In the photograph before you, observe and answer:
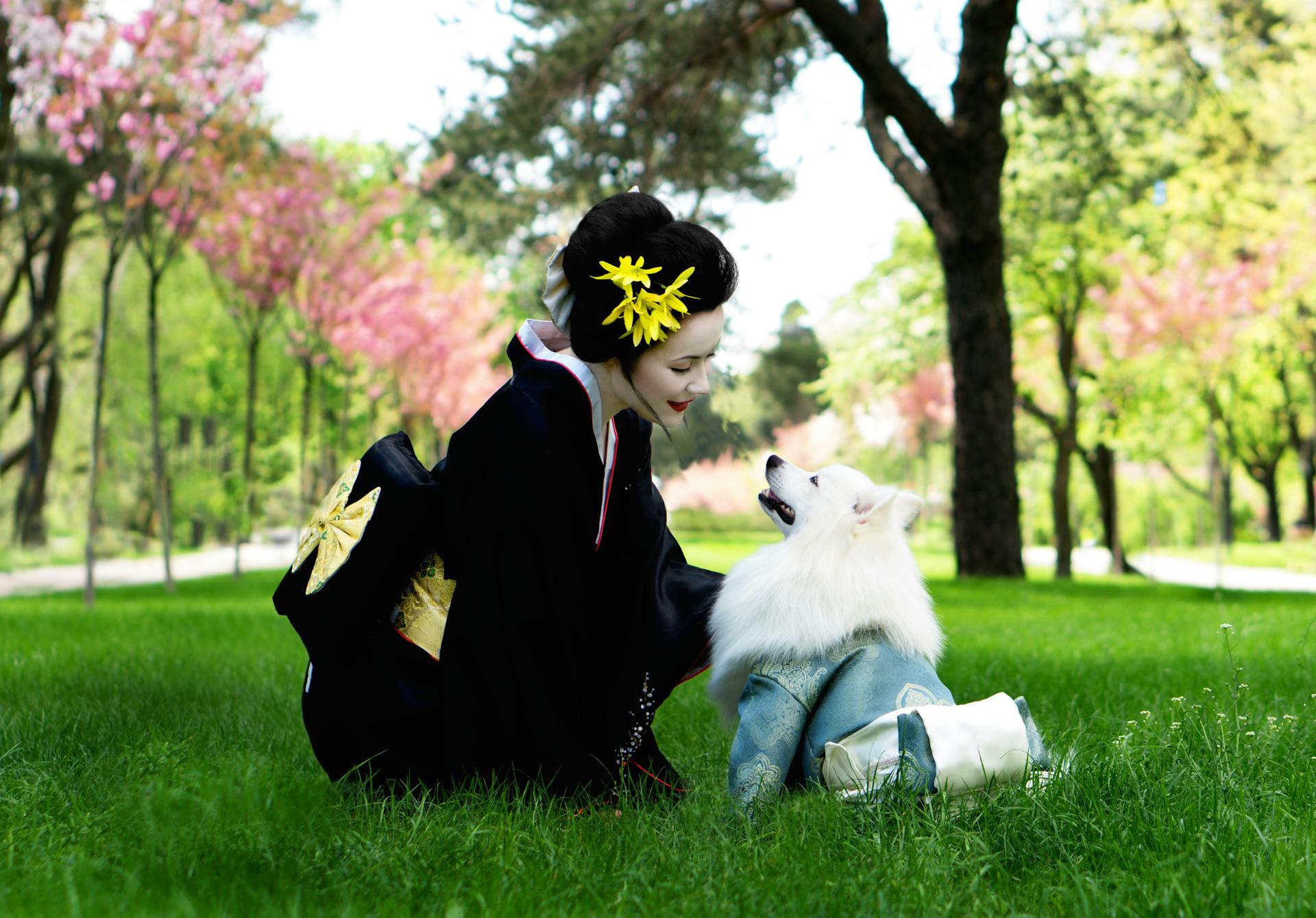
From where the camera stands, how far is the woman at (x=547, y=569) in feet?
9.46

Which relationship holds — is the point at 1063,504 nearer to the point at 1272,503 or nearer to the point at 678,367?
the point at 678,367

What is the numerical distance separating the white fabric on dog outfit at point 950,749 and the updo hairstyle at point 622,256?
119 centimetres

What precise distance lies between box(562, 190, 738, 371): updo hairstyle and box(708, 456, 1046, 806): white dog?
61 cm

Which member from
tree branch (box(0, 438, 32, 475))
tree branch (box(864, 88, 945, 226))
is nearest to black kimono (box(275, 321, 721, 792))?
tree branch (box(864, 88, 945, 226))

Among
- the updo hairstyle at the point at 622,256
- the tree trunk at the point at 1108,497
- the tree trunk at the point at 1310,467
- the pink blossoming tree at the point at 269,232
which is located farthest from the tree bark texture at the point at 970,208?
the tree trunk at the point at 1310,467

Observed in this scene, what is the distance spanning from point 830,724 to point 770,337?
30642mm

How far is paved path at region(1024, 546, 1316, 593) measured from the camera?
692 inches

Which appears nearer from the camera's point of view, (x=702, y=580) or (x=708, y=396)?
(x=702, y=580)

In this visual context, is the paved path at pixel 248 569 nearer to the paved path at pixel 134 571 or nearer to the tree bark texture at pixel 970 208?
the paved path at pixel 134 571

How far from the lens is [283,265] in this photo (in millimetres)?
13789

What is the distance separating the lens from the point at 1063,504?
1950 centimetres

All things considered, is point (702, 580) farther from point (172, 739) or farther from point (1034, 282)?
point (1034, 282)

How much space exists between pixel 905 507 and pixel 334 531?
1.58 metres

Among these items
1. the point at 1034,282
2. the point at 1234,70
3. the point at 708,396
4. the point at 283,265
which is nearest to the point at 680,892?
the point at 708,396
